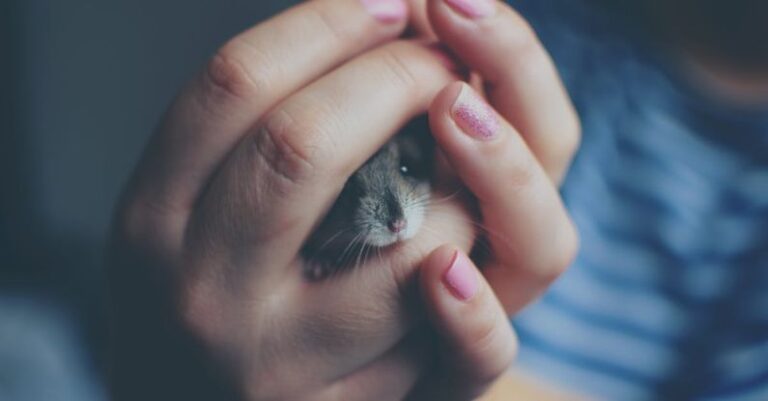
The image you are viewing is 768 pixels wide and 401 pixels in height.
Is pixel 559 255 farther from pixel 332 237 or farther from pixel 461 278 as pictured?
pixel 332 237

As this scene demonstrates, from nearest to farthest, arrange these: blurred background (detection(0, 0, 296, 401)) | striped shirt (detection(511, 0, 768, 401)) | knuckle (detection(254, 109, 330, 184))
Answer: knuckle (detection(254, 109, 330, 184)), striped shirt (detection(511, 0, 768, 401)), blurred background (detection(0, 0, 296, 401))

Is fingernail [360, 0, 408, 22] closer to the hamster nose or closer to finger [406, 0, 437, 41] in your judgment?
finger [406, 0, 437, 41]

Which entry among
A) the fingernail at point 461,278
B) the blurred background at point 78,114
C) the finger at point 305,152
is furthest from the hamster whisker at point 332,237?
the blurred background at point 78,114

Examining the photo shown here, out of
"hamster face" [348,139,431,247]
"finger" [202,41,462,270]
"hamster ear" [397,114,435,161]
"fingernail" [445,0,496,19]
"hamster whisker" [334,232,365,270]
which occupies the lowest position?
"hamster whisker" [334,232,365,270]

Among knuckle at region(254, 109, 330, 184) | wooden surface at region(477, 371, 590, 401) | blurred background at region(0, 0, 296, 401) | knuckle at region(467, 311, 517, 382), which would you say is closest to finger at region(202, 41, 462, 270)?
knuckle at region(254, 109, 330, 184)

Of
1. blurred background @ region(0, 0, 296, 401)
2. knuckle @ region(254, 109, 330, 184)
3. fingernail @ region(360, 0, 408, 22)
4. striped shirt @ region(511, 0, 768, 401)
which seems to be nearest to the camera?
knuckle @ region(254, 109, 330, 184)
